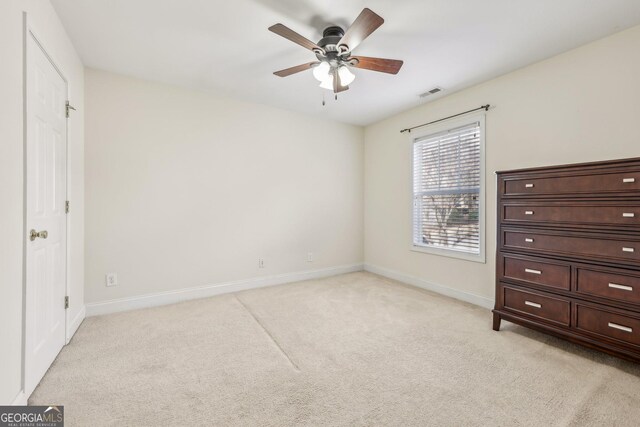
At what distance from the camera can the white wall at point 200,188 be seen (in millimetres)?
2848

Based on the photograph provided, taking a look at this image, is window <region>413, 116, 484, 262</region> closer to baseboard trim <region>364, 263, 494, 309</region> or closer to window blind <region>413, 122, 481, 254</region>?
window blind <region>413, 122, 481, 254</region>

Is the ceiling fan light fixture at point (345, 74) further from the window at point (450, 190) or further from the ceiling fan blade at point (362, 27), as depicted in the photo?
the window at point (450, 190)

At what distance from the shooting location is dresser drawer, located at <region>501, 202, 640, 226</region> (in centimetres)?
181

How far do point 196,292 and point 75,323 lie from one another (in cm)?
111

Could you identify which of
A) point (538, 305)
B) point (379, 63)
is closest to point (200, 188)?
point (379, 63)

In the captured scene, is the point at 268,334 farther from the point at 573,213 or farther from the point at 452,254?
the point at 573,213

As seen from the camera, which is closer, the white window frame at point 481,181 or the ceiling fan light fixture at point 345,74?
the ceiling fan light fixture at point 345,74

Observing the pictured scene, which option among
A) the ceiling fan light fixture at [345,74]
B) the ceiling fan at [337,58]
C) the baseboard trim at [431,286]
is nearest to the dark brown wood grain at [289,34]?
the ceiling fan at [337,58]

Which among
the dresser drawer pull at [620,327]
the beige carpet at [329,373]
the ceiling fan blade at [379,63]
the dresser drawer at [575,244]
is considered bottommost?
the beige carpet at [329,373]

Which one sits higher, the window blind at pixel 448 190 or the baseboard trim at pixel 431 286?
the window blind at pixel 448 190

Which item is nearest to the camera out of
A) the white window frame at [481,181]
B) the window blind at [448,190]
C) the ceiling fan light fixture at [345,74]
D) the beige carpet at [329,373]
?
the beige carpet at [329,373]

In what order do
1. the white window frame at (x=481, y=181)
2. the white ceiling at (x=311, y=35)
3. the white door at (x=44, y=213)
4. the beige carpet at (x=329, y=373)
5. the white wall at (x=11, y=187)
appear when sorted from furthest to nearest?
the white window frame at (x=481, y=181)
the white ceiling at (x=311, y=35)
the white door at (x=44, y=213)
the beige carpet at (x=329, y=373)
the white wall at (x=11, y=187)

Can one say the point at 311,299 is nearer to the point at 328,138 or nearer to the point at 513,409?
the point at 513,409

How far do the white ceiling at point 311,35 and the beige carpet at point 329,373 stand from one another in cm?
248
